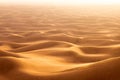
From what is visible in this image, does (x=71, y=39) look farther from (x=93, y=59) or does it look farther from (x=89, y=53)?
(x=93, y=59)

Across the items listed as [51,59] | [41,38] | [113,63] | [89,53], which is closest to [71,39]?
[41,38]

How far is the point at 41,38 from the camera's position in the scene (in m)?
5.70

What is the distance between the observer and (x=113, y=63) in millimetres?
2088

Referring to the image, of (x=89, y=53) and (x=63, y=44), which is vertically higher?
(x=63, y=44)

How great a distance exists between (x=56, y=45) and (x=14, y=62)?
2.02 meters

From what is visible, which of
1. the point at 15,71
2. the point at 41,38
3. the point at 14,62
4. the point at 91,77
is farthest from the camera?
the point at 41,38

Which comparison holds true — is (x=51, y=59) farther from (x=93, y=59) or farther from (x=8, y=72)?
(x=8, y=72)

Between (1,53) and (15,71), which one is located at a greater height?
(1,53)

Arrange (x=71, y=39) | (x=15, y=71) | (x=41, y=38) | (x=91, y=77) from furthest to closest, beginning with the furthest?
(x=41, y=38) < (x=71, y=39) < (x=15, y=71) < (x=91, y=77)

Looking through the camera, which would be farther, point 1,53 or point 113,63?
point 1,53

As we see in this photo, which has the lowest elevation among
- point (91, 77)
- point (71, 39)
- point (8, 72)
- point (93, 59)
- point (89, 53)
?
point (91, 77)

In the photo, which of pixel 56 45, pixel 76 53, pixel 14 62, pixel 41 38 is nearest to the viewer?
pixel 14 62

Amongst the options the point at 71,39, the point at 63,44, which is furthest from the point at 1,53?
the point at 71,39

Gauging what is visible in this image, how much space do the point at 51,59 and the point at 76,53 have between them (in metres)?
0.46
